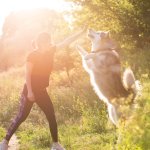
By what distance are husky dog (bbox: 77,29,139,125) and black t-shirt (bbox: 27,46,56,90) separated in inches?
49.0

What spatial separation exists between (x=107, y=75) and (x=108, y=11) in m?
9.37

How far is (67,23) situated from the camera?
19281 mm

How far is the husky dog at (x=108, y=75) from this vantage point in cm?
834

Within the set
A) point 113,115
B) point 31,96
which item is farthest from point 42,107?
point 113,115

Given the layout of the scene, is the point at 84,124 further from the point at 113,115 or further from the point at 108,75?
the point at 113,115

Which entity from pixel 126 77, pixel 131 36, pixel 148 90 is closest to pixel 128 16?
pixel 131 36

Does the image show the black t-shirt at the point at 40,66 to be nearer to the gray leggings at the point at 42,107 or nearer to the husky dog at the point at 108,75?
the gray leggings at the point at 42,107

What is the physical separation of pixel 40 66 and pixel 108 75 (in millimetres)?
1633

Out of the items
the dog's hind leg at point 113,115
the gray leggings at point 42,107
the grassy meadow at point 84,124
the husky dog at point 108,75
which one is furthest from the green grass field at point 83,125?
the gray leggings at point 42,107

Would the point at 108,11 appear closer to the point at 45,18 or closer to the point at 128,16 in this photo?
the point at 128,16

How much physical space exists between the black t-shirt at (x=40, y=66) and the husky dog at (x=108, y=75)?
49.0 inches

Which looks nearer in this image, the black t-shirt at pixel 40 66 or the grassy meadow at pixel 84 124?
the grassy meadow at pixel 84 124

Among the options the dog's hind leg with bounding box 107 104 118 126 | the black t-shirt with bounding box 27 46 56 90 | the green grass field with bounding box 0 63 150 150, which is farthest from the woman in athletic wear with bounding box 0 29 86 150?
the green grass field with bounding box 0 63 150 150

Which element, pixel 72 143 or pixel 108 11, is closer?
pixel 72 143
